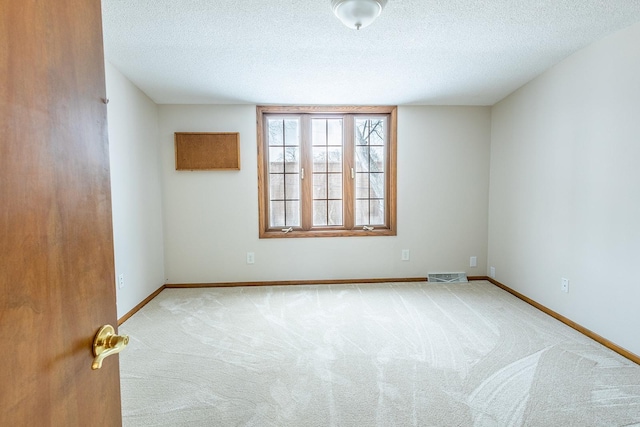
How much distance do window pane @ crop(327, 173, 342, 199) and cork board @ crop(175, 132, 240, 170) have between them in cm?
112

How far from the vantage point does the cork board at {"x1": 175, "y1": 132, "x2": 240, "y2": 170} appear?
3326 millimetres

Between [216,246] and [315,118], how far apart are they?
1.94m

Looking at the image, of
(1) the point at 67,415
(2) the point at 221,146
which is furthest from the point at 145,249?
(1) the point at 67,415

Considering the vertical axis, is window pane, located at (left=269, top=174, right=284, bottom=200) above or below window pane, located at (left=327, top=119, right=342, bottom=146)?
below

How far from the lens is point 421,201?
140 inches

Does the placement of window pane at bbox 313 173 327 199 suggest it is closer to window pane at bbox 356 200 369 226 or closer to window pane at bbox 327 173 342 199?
window pane at bbox 327 173 342 199

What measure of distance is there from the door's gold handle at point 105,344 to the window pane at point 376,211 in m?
3.22

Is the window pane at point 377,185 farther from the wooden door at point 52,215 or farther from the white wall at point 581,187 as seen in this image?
the wooden door at point 52,215

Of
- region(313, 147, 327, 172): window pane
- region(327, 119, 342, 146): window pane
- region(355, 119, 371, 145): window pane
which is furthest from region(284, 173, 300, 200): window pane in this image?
region(355, 119, 371, 145): window pane

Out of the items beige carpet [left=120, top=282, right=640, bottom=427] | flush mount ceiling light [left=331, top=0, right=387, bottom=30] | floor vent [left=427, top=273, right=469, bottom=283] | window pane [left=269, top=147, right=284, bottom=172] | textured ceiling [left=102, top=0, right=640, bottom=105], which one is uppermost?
textured ceiling [left=102, top=0, right=640, bottom=105]

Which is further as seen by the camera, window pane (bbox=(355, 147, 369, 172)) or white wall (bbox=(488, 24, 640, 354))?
window pane (bbox=(355, 147, 369, 172))

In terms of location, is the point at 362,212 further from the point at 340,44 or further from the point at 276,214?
the point at 340,44

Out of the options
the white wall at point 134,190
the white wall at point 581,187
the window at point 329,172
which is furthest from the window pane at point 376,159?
the white wall at point 134,190

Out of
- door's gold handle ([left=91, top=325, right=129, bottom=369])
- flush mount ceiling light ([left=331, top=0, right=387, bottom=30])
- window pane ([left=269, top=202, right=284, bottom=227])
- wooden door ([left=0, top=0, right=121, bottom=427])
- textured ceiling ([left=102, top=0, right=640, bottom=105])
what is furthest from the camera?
window pane ([left=269, top=202, right=284, bottom=227])
